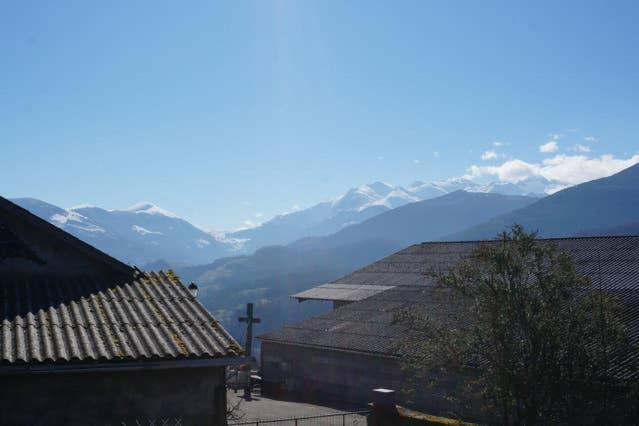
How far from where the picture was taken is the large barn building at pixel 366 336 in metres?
30.0

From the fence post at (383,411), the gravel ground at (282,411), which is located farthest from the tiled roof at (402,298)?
the fence post at (383,411)

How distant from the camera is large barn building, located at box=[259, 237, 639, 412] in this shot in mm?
29969

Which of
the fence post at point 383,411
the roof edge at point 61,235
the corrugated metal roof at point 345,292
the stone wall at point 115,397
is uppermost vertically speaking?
the roof edge at point 61,235

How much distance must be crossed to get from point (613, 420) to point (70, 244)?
12.5 m

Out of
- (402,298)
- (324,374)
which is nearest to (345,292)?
(402,298)

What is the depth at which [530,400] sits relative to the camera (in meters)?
13.2

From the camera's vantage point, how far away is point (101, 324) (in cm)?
1167

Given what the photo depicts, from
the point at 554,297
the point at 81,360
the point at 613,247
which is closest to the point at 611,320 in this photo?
the point at 554,297

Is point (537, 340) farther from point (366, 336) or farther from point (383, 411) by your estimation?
point (366, 336)

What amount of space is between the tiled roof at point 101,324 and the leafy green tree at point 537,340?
5851 mm

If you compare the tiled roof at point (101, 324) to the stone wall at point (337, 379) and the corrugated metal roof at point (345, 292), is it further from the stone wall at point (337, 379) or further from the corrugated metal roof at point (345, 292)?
the corrugated metal roof at point (345, 292)

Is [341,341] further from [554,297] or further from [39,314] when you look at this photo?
[39,314]

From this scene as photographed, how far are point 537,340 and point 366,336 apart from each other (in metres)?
20.0

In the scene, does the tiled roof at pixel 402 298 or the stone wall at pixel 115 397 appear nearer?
the stone wall at pixel 115 397
